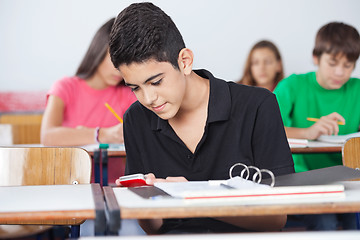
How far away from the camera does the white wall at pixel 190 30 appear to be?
160 inches

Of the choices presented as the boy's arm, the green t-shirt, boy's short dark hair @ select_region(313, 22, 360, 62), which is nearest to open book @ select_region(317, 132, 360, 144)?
the boy's arm

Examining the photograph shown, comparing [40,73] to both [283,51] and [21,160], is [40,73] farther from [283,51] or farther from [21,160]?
[21,160]

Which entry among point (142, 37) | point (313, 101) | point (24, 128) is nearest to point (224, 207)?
point (142, 37)

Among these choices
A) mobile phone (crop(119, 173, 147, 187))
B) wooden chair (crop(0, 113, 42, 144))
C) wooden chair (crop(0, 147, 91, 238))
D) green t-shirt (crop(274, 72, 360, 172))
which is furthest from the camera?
wooden chair (crop(0, 113, 42, 144))

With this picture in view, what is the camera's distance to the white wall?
160 inches

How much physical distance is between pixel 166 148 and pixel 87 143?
1.11m

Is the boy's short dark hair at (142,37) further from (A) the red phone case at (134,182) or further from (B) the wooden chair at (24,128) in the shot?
(B) the wooden chair at (24,128)

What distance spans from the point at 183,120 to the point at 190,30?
2.87 meters

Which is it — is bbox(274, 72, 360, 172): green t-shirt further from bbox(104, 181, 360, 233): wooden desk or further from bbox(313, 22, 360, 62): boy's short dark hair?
bbox(104, 181, 360, 233): wooden desk

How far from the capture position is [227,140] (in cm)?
144

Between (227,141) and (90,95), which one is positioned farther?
(90,95)

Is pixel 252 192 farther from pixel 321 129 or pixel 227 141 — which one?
pixel 321 129

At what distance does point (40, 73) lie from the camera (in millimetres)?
4039

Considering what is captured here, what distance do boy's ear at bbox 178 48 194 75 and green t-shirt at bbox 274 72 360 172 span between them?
1.34 meters
